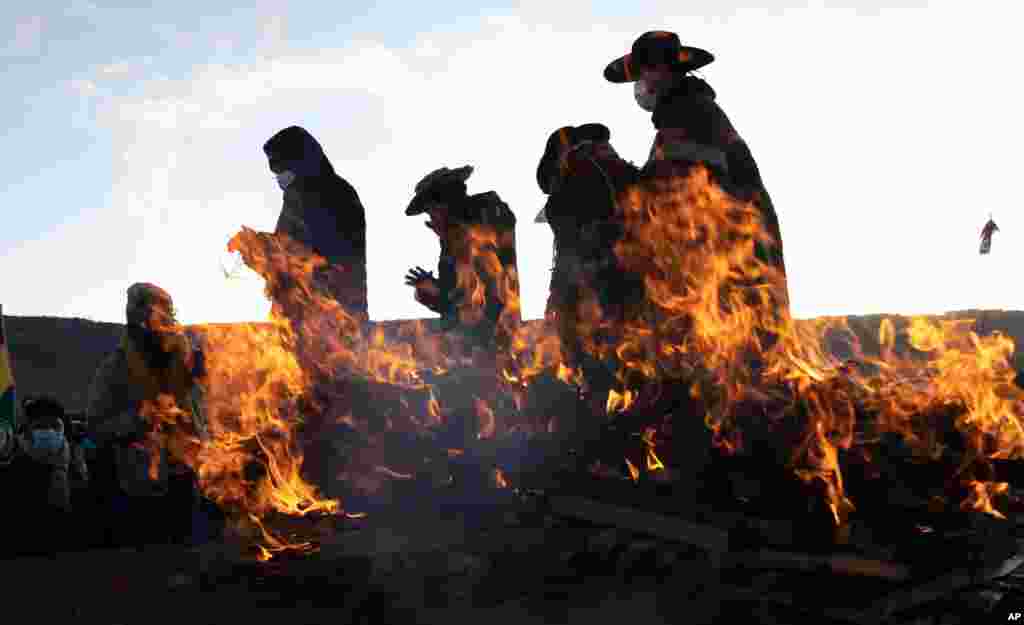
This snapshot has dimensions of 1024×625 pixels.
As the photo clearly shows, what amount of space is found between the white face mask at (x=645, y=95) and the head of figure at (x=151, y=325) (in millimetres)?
4853

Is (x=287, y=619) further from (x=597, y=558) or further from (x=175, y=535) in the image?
(x=175, y=535)

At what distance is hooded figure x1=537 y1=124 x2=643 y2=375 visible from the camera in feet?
27.4

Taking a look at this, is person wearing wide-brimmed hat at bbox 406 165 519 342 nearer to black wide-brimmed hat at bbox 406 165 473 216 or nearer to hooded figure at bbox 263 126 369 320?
black wide-brimmed hat at bbox 406 165 473 216

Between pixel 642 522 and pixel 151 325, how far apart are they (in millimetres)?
5411

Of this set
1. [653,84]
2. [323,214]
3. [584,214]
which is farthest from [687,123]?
[323,214]

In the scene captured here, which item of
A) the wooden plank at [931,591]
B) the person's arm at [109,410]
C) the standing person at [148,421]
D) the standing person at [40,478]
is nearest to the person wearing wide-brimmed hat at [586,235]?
the standing person at [148,421]

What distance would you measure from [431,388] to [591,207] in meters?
2.25

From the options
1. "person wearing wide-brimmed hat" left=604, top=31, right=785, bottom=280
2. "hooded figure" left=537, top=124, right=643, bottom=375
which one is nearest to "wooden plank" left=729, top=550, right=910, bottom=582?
"person wearing wide-brimmed hat" left=604, top=31, right=785, bottom=280

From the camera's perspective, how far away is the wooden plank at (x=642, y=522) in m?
5.08

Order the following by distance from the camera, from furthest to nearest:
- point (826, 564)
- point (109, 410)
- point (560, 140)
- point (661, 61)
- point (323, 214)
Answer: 1. point (323, 214)
2. point (560, 140)
3. point (109, 410)
4. point (661, 61)
5. point (826, 564)

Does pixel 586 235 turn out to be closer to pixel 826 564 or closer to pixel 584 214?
pixel 584 214

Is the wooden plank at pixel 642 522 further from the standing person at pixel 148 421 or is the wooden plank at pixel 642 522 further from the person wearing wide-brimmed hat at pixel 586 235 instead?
the standing person at pixel 148 421

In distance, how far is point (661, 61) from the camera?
7629 mm

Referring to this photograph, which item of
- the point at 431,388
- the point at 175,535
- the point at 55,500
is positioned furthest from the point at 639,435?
the point at 55,500
